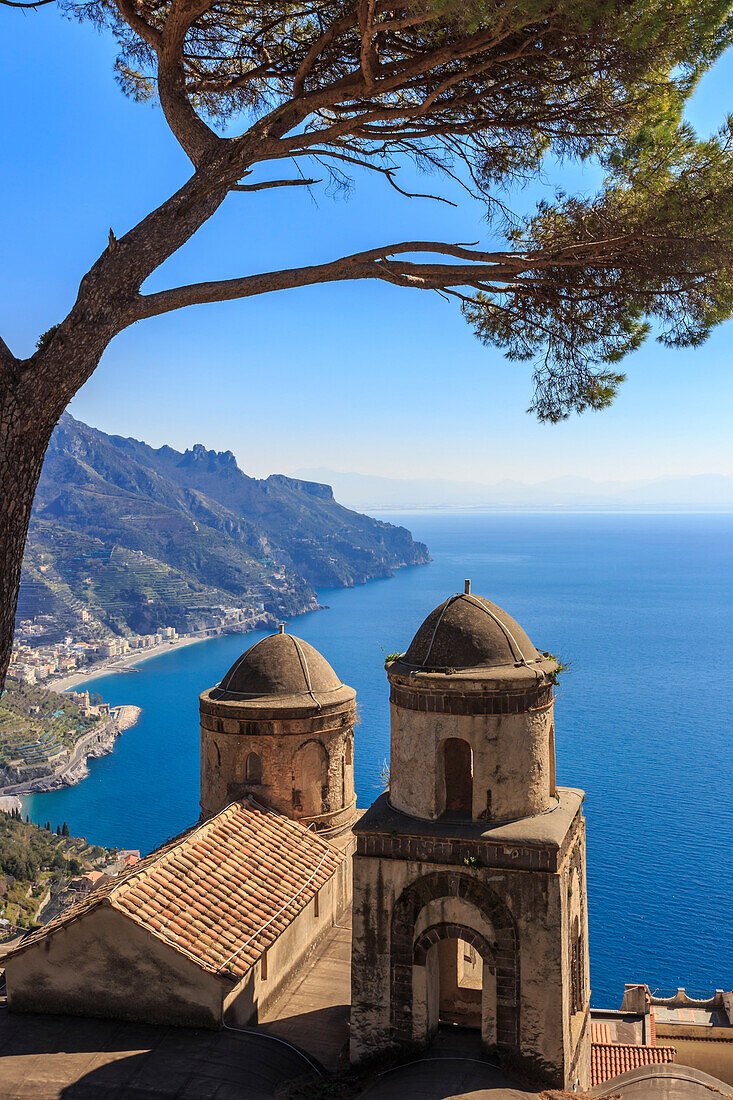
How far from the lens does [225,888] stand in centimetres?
969

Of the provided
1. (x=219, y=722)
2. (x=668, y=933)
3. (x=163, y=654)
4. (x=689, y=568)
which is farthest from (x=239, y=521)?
(x=219, y=722)

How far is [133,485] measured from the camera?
194500mm

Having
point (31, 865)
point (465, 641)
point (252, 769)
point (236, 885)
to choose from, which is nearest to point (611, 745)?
point (31, 865)

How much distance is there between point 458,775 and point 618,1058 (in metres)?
8.72

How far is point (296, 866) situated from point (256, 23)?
9.73 metres

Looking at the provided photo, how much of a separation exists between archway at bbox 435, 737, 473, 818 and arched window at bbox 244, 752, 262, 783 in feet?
12.0

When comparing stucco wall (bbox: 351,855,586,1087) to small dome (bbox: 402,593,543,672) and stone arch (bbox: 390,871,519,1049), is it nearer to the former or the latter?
stone arch (bbox: 390,871,519,1049)

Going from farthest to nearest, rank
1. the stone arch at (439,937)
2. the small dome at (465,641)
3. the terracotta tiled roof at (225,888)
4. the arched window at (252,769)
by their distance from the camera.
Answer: the arched window at (252,769) → the terracotta tiled roof at (225,888) → the small dome at (465,641) → the stone arch at (439,937)

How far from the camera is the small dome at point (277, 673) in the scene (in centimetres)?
1241

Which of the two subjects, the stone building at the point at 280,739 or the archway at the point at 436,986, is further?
the stone building at the point at 280,739

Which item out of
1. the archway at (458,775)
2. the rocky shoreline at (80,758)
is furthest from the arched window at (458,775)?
the rocky shoreline at (80,758)

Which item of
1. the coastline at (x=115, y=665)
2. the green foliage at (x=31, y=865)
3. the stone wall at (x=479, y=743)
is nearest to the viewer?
the stone wall at (x=479, y=743)

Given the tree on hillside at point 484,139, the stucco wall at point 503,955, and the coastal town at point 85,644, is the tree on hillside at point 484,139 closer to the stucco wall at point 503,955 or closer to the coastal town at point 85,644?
the stucco wall at point 503,955

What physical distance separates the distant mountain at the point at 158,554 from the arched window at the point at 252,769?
124 m
